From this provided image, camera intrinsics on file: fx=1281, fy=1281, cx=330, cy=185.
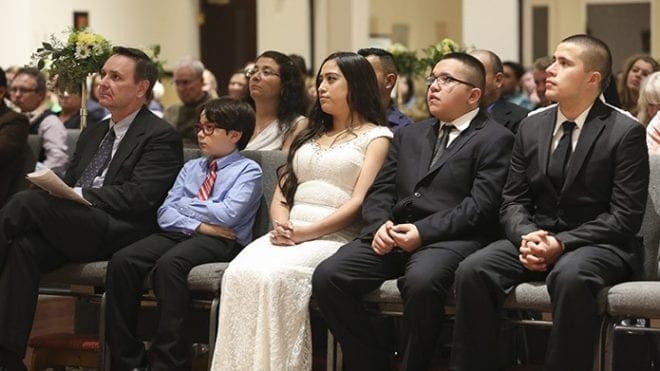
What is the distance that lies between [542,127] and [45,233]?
229cm

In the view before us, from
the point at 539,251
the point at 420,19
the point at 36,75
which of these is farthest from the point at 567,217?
the point at 420,19

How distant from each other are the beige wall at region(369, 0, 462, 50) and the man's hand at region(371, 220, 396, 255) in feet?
37.1

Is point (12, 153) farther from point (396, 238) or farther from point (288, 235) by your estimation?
point (396, 238)

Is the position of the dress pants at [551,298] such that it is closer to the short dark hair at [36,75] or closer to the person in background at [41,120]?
the person in background at [41,120]

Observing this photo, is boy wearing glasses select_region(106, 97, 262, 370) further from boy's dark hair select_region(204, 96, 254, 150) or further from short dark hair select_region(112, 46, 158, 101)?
short dark hair select_region(112, 46, 158, 101)

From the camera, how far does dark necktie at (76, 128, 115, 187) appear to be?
20.4 ft

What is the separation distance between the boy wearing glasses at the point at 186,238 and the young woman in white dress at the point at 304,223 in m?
0.20

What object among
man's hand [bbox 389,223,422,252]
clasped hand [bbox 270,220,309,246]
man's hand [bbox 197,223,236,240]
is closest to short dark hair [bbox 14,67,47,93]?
man's hand [bbox 197,223,236,240]

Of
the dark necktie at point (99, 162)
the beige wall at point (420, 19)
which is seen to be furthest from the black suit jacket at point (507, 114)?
the beige wall at point (420, 19)

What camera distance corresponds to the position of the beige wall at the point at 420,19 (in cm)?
1677

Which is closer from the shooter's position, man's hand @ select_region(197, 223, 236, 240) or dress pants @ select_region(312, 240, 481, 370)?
dress pants @ select_region(312, 240, 481, 370)

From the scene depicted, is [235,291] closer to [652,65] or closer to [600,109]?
[600,109]

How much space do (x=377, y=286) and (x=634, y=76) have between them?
11.1 ft

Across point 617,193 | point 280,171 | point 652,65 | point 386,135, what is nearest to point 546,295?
point 617,193
